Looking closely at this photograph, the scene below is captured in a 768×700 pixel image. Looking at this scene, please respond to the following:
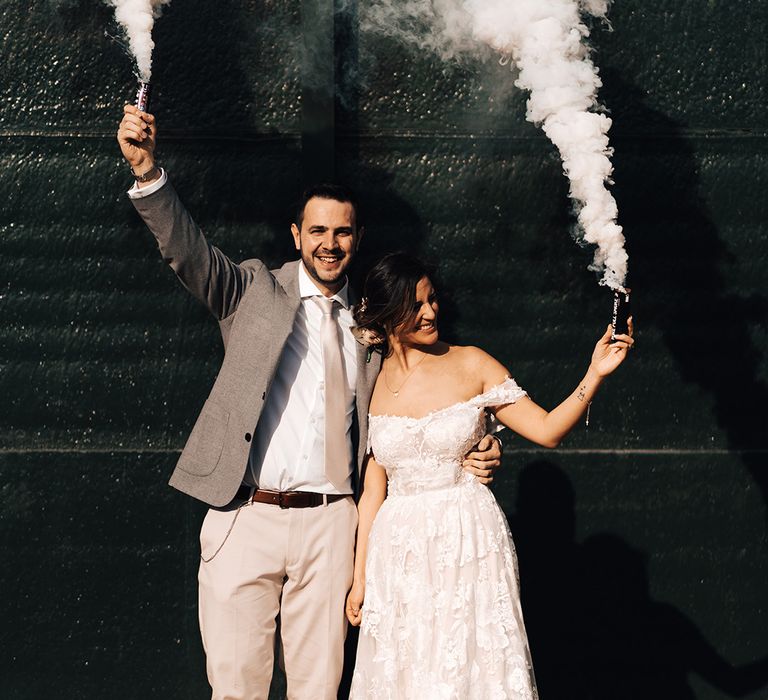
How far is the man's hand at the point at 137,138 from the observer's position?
356cm

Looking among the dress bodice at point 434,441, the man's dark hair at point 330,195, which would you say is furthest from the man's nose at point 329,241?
the dress bodice at point 434,441

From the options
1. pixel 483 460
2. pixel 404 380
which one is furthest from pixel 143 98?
pixel 483 460

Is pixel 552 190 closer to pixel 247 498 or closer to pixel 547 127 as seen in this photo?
pixel 547 127

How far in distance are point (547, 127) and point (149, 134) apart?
1263mm

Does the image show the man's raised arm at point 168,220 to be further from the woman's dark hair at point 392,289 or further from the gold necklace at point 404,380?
the gold necklace at point 404,380

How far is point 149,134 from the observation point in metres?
3.62

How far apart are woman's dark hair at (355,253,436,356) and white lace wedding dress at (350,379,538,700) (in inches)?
13.3

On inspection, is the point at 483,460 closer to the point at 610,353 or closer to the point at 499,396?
the point at 499,396

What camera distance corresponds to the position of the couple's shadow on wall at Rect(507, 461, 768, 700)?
504 centimetres

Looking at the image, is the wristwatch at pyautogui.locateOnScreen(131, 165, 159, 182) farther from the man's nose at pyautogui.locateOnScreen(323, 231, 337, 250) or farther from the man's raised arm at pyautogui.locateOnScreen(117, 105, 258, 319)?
the man's nose at pyautogui.locateOnScreen(323, 231, 337, 250)

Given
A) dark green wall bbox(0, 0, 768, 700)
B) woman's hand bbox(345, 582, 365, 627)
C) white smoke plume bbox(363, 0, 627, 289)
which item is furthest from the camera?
dark green wall bbox(0, 0, 768, 700)

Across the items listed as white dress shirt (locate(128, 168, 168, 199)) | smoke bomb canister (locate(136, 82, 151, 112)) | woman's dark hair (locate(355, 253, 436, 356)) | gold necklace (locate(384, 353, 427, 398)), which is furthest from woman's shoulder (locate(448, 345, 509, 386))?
smoke bomb canister (locate(136, 82, 151, 112))

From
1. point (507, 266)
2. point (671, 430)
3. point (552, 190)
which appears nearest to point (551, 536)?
point (671, 430)

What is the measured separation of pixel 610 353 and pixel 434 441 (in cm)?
64
